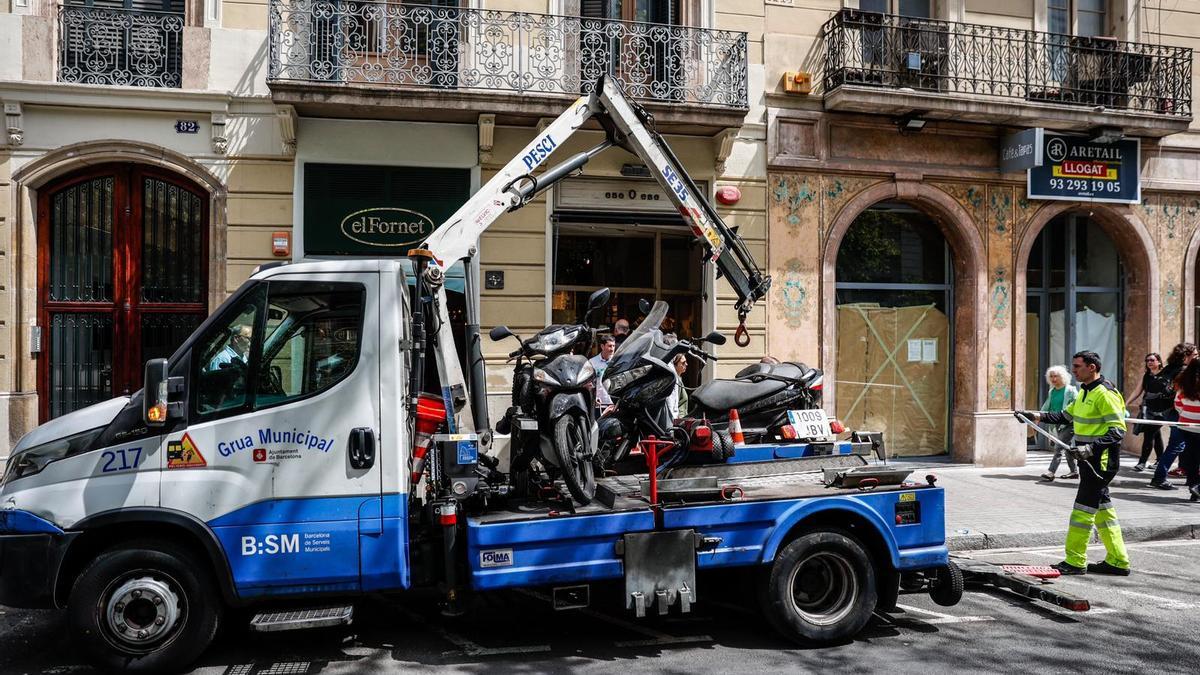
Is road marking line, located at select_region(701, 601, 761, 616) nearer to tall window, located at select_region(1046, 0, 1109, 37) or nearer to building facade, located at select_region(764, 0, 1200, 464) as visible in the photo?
building facade, located at select_region(764, 0, 1200, 464)

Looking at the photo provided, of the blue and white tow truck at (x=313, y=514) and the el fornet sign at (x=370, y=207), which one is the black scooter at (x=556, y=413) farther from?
the el fornet sign at (x=370, y=207)

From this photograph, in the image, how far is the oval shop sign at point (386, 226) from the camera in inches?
477

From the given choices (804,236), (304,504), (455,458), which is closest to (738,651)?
(455,458)

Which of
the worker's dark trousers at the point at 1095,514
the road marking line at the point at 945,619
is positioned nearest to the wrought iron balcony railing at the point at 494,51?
the worker's dark trousers at the point at 1095,514

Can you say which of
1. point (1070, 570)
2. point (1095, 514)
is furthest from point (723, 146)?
point (1070, 570)

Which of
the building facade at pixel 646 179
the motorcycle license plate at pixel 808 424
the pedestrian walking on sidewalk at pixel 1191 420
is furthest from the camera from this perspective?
the building facade at pixel 646 179

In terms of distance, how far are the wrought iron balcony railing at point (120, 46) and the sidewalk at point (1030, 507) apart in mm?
10357

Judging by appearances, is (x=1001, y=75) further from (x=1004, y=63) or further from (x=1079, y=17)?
(x=1079, y=17)

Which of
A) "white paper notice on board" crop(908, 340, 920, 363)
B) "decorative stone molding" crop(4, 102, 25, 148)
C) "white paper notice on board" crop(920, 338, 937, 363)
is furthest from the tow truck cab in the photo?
"white paper notice on board" crop(920, 338, 937, 363)

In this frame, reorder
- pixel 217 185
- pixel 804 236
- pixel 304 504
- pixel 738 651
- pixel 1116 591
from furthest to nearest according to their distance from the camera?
1. pixel 804 236
2. pixel 217 185
3. pixel 1116 591
4. pixel 738 651
5. pixel 304 504

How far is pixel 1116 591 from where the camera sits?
706 centimetres

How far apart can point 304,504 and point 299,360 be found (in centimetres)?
82

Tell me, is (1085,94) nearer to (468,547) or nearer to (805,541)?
(805,541)

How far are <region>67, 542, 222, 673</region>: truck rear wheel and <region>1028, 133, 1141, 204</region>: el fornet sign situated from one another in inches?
526
